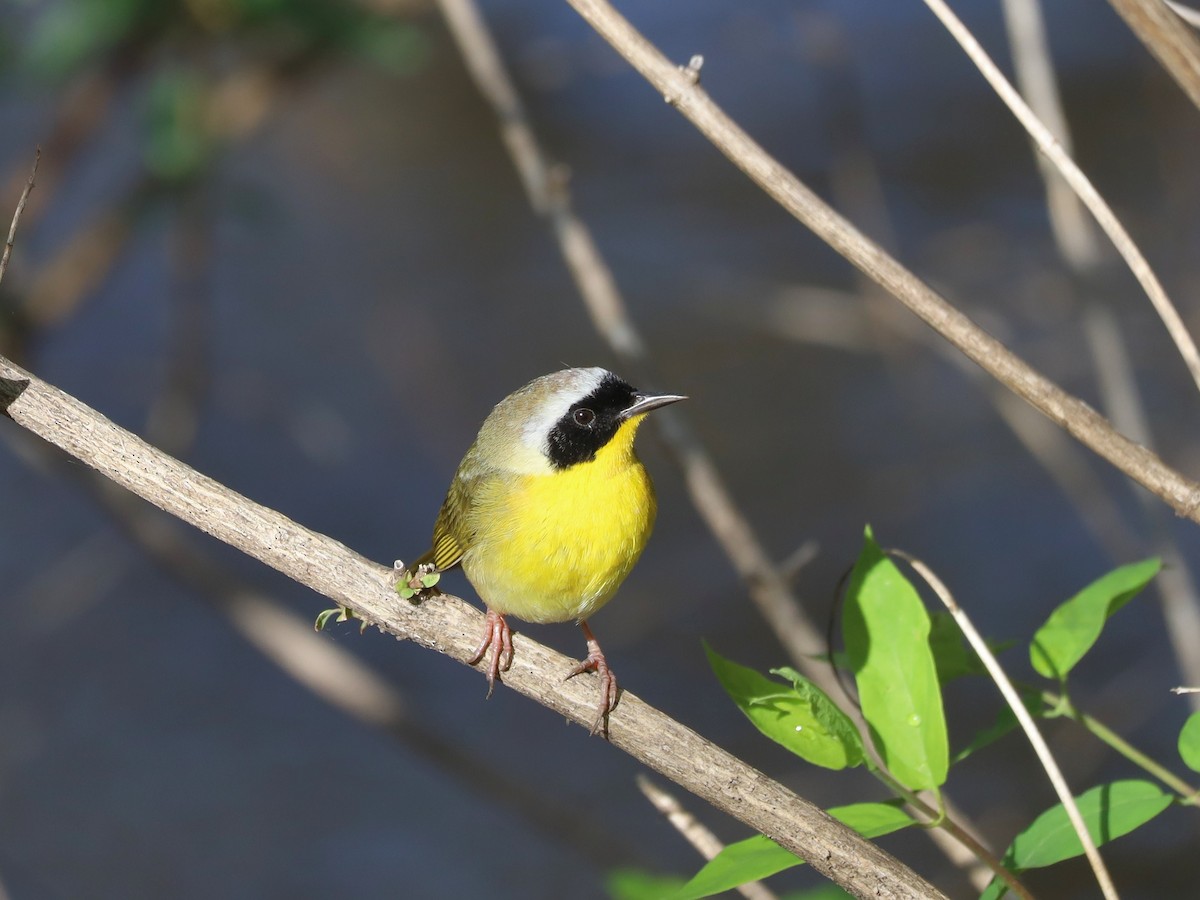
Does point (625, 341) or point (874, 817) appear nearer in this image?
point (874, 817)

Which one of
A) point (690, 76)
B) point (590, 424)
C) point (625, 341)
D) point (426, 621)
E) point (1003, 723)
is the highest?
point (690, 76)

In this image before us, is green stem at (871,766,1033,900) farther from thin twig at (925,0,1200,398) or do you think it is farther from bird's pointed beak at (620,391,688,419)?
bird's pointed beak at (620,391,688,419)

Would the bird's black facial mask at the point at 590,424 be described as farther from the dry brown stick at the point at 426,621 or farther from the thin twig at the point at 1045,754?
the thin twig at the point at 1045,754

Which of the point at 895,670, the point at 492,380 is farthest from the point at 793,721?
the point at 492,380

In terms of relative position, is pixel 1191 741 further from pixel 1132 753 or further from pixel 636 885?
pixel 636 885

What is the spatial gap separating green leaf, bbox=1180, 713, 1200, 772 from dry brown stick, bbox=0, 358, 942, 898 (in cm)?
35

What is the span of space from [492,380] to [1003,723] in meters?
6.66

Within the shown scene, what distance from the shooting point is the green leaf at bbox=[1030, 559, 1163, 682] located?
1.75 m

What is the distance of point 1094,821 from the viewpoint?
1.63 metres

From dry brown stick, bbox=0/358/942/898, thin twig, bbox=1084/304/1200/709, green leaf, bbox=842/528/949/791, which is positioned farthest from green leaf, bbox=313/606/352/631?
thin twig, bbox=1084/304/1200/709

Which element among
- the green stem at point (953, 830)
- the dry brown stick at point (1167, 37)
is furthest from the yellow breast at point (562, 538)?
the dry brown stick at point (1167, 37)

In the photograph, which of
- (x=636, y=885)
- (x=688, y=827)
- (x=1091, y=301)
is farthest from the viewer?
(x=1091, y=301)

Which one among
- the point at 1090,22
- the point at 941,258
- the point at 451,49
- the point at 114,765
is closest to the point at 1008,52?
the point at 1090,22

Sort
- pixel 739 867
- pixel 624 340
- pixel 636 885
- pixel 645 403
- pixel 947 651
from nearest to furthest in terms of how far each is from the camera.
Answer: pixel 739 867, pixel 947 651, pixel 636 885, pixel 645 403, pixel 624 340
